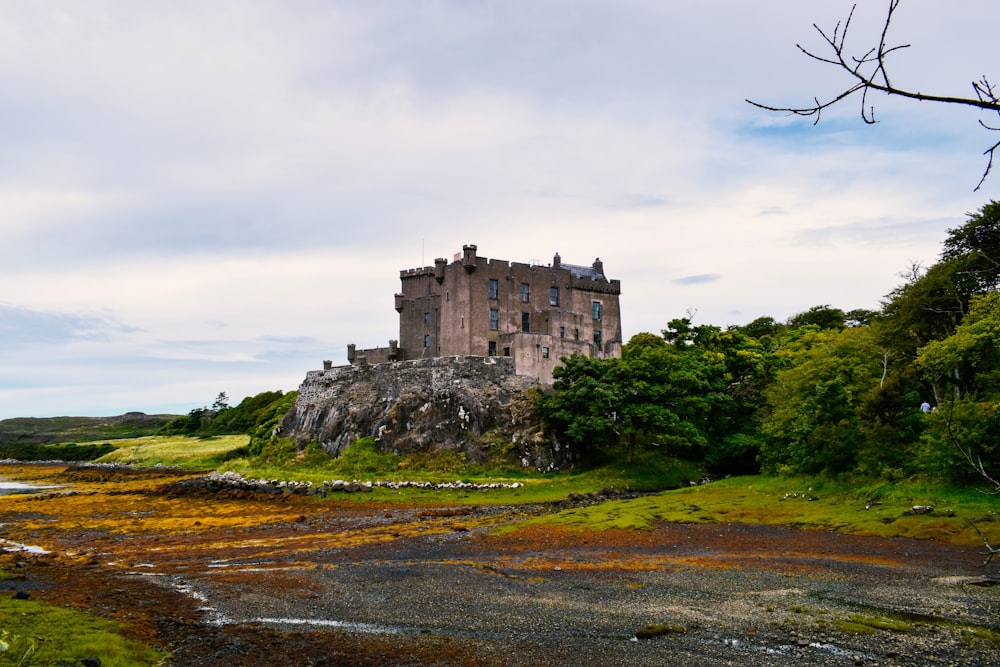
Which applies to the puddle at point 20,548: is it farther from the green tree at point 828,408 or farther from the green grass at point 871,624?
the green tree at point 828,408

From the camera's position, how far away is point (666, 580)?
70.9 ft

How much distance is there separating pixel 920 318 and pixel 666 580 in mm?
22517

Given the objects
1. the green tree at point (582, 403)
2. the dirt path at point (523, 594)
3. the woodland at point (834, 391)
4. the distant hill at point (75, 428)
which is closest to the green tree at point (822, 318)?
the woodland at point (834, 391)

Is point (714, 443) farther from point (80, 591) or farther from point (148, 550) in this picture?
point (80, 591)

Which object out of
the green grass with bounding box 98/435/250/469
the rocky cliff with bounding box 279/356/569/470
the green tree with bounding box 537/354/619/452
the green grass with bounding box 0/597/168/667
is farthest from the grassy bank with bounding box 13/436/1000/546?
the green grass with bounding box 98/435/250/469

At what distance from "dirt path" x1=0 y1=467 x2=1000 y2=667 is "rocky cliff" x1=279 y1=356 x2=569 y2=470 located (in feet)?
63.7

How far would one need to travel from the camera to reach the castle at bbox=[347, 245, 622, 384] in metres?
61.7

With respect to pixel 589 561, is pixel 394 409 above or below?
above

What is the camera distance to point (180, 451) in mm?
97562

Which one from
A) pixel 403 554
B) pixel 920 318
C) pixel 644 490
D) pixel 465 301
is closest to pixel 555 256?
pixel 465 301

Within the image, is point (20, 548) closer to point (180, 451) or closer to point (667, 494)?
point (667, 494)

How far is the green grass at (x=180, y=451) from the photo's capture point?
88188 mm

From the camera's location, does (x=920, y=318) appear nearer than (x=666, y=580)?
No

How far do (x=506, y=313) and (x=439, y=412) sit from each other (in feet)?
37.8
